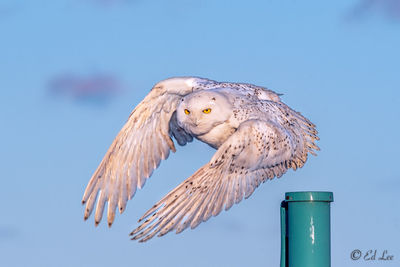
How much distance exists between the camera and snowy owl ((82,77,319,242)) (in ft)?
31.5

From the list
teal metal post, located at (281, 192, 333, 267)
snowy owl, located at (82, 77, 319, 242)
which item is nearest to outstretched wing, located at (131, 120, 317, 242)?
snowy owl, located at (82, 77, 319, 242)

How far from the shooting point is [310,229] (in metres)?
8.56

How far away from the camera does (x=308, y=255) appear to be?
8539 millimetres

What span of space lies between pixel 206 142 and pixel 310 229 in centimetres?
264

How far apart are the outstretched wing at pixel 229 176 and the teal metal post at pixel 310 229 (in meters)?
1.27

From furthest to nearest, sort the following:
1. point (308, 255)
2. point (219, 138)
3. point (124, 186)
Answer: point (124, 186)
point (219, 138)
point (308, 255)

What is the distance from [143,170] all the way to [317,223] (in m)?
3.73

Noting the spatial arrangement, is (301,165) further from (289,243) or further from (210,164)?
(289,243)

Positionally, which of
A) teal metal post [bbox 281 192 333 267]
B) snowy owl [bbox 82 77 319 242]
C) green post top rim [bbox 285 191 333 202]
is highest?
snowy owl [bbox 82 77 319 242]

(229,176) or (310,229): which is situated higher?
(229,176)

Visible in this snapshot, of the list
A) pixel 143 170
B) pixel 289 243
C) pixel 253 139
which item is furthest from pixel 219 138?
pixel 289 243

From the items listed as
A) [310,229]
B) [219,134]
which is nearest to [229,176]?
[219,134]

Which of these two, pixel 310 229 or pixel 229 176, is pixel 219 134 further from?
pixel 310 229

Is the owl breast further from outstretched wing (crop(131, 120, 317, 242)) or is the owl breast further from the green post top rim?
the green post top rim
